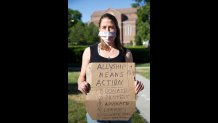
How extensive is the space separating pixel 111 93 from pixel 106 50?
0.42m

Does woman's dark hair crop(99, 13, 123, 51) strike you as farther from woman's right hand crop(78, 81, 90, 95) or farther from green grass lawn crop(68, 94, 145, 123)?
green grass lawn crop(68, 94, 145, 123)

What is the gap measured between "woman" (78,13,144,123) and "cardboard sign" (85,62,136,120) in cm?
6

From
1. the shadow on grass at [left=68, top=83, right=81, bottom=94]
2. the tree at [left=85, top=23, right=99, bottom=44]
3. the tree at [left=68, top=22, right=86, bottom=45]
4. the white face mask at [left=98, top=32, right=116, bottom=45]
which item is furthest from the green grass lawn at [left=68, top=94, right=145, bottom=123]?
the white face mask at [left=98, top=32, right=116, bottom=45]

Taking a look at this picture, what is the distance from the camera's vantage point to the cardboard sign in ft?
9.63

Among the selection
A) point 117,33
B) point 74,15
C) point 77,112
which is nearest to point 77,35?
point 74,15

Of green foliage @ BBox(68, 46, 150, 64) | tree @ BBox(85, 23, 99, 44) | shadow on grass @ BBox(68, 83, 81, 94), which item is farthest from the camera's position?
shadow on grass @ BBox(68, 83, 81, 94)

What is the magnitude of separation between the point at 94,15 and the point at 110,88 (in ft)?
2.36

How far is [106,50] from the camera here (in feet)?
9.43

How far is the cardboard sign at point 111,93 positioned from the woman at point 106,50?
6 centimetres

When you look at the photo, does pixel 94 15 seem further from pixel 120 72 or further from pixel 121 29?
pixel 120 72
